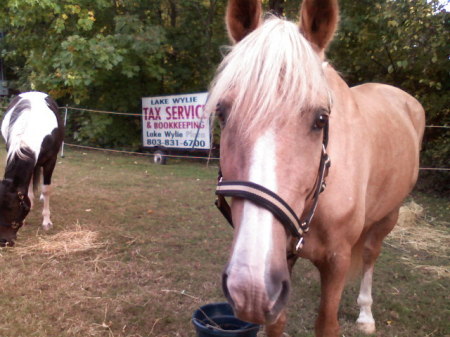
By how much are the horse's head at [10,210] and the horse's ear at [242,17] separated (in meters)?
3.35

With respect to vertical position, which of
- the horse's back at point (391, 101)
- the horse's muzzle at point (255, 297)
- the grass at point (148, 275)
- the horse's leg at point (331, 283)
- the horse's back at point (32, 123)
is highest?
the horse's back at point (391, 101)

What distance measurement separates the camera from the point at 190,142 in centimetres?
993

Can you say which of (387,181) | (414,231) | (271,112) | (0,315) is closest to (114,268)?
(0,315)

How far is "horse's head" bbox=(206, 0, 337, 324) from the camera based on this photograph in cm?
116

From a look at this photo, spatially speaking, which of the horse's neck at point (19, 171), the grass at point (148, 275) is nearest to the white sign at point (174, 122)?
the grass at point (148, 275)

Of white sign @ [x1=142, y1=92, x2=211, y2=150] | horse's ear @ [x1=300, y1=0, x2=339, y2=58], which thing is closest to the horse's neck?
horse's ear @ [x1=300, y1=0, x2=339, y2=58]

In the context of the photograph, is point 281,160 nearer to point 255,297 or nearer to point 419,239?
point 255,297

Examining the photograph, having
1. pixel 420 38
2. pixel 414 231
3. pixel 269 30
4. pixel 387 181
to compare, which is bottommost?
pixel 414 231

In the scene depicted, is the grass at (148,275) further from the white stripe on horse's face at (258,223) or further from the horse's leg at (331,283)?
the white stripe on horse's face at (258,223)

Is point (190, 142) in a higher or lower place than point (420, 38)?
lower

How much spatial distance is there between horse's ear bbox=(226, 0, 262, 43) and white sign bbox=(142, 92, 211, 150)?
7812 millimetres

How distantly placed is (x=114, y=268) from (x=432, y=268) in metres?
3.19

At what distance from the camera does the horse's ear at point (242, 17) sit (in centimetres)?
165

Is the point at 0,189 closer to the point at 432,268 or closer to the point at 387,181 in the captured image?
the point at 387,181
